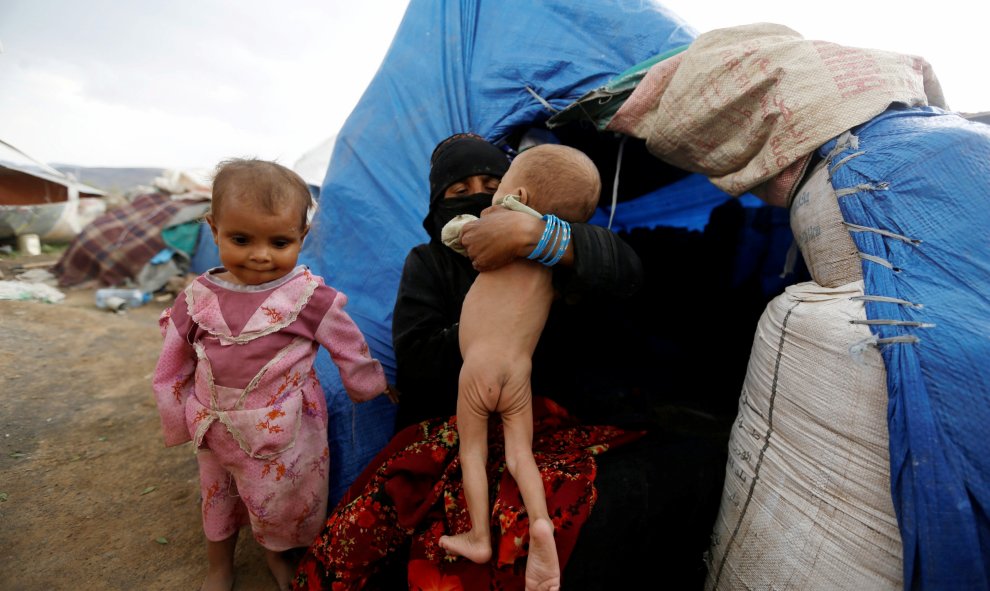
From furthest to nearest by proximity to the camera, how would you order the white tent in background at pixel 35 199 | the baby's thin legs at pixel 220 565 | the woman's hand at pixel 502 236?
1. the white tent in background at pixel 35 199
2. the baby's thin legs at pixel 220 565
3. the woman's hand at pixel 502 236

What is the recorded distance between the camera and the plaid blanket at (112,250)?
5.83 meters

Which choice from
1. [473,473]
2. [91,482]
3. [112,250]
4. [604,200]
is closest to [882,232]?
[473,473]

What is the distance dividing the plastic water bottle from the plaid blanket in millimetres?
727

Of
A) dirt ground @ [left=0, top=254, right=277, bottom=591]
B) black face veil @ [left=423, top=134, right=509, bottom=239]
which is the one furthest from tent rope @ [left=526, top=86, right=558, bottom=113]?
dirt ground @ [left=0, top=254, right=277, bottom=591]

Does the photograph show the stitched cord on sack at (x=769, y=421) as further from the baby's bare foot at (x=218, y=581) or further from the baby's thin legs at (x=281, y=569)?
the baby's bare foot at (x=218, y=581)

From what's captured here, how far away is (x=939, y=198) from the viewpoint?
115cm

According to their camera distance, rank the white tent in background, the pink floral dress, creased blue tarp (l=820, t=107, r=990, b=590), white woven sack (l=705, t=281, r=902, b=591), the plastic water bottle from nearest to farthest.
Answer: creased blue tarp (l=820, t=107, r=990, b=590) → white woven sack (l=705, t=281, r=902, b=591) → the pink floral dress → the plastic water bottle → the white tent in background

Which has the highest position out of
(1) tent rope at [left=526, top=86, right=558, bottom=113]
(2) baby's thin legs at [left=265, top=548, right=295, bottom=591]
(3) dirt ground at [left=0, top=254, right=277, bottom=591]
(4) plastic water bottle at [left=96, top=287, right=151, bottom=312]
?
(1) tent rope at [left=526, top=86, right=558, bottom=113]

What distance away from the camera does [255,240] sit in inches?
55.9

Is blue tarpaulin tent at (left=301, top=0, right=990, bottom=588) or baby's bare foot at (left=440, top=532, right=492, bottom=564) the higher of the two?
blue tarpaulin tent at (left=301, top=0, right=990, bottom=588)

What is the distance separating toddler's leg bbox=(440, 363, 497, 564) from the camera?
125cm

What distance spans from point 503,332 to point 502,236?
26cm

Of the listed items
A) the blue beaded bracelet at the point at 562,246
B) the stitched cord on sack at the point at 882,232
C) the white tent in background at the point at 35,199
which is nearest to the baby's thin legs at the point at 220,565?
the blue beaded bracelet at the point at 562,246

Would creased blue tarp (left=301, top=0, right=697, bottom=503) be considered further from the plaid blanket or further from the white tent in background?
the white tent in background
